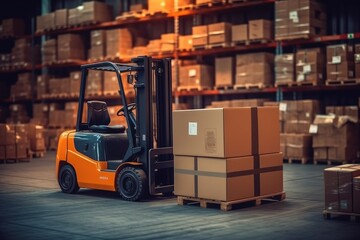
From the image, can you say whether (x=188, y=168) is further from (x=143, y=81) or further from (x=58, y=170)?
(x=58, y=170)

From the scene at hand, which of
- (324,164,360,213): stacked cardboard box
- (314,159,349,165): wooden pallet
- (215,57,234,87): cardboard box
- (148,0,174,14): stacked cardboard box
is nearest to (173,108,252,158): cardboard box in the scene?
(324,164,360,213): stacked cardboard box

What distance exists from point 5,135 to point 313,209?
32.1 feet

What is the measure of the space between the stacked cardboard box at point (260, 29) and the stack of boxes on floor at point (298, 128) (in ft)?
5.46

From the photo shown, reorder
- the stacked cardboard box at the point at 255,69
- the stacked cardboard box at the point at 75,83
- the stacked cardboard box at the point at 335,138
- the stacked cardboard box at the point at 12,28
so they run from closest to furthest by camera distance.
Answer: the stacked cardboard box at the point at 335,138
the stacked cardboard box at the point at 255,69
the stacked cardboard box at the point at 75,83
the stacked cardboard box at the point at 12,28

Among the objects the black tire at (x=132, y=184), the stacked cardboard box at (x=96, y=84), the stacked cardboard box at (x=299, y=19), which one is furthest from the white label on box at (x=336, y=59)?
the stacked cardboard box at (x=96, y=84)

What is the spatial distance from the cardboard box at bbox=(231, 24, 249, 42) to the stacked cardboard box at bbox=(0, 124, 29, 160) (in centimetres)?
583

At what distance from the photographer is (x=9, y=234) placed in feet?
18.9

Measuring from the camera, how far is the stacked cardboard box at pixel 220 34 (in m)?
14.2

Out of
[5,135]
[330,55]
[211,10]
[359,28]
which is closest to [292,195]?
[330,55]

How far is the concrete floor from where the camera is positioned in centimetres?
564

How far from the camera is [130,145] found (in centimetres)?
796

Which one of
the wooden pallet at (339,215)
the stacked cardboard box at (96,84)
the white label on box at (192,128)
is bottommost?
the wooden pallet at (339,215)

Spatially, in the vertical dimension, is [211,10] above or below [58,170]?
above

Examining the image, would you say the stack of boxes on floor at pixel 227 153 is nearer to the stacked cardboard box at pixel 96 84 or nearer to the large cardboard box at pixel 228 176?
the large cardboard box at pixel 228 176
